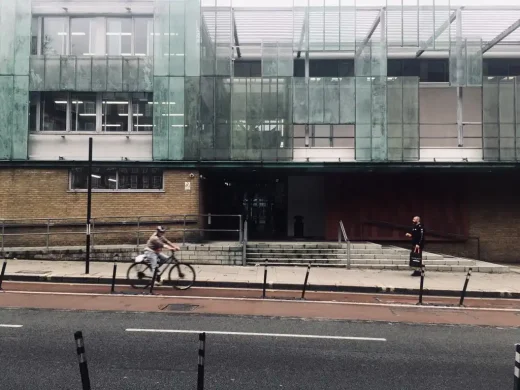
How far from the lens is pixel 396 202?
2028 cm

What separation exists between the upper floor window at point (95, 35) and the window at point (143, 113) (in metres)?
1.73

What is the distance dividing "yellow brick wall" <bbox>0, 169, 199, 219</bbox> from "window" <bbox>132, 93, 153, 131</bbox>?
2268 millimetres

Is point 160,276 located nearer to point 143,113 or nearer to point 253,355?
point 253,355

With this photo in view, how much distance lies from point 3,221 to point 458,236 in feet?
62.7

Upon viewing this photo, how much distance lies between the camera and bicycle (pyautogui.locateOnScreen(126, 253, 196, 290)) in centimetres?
1138

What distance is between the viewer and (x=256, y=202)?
26375mm

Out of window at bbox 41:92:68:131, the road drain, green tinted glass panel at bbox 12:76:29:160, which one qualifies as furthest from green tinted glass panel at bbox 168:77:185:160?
the road drain

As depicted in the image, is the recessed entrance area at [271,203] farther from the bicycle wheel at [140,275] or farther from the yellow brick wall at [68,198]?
the bicycle wheel at [140,275]

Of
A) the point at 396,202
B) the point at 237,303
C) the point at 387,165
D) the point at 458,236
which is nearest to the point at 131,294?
the point at 237,303

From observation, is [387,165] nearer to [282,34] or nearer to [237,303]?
[282,34]

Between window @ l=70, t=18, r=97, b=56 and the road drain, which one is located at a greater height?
window @ l=70, t=18, r=97, b=56

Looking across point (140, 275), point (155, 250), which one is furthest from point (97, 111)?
point (140, 275)

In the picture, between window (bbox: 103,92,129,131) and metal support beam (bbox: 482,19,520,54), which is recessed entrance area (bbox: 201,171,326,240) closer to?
window (bbox: 103,92,129,131)

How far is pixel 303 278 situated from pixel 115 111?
10773 millimetres
